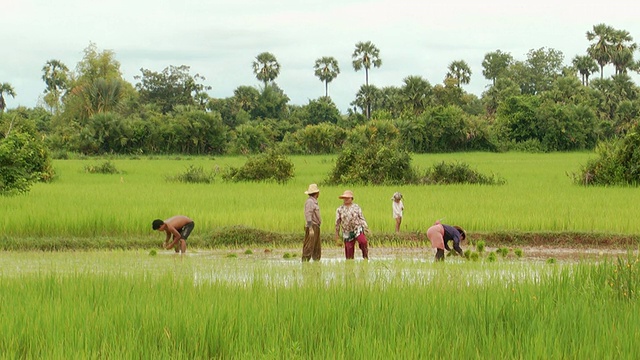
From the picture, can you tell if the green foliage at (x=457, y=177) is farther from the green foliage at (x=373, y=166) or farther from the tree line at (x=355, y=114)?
the tree line at (x=355, y=114)

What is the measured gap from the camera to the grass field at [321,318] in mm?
4680

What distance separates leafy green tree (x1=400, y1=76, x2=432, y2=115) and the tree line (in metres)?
0.07

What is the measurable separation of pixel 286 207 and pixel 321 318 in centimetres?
1134

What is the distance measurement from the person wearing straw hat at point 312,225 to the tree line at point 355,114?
17.4 meters

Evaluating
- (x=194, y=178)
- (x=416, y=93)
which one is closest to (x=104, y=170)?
(x=194, y=178)

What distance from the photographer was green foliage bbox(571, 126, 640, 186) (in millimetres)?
22344

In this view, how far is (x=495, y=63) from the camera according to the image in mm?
82438

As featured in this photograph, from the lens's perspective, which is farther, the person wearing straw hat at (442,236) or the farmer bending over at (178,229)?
the farmer bending over at (178,229)

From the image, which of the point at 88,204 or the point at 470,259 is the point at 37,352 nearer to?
the point at 470,259

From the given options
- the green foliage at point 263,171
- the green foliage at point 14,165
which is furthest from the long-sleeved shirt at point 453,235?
the green foliage at point 263,171

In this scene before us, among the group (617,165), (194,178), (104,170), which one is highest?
(617,165)

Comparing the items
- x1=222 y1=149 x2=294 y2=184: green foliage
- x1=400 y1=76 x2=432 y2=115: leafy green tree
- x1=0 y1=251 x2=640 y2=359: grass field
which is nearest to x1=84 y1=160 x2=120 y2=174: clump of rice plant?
x1=222 y1=149 x2=294 y2=184: green foliage

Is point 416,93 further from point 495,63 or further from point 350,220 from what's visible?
point 350,220

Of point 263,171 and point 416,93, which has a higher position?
point 416,93
